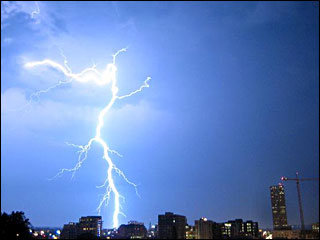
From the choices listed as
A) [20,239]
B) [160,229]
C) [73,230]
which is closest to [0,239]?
[20,239]

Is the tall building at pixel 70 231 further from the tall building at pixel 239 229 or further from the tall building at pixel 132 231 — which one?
the tall building at pixel 239 229

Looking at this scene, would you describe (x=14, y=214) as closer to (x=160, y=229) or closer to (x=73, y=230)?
(x=73, y=230)

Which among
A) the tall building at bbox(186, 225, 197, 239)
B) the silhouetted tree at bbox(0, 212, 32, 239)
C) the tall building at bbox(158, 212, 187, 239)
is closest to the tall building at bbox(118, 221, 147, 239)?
the tall building at bbox(158, 212, 187, 239)

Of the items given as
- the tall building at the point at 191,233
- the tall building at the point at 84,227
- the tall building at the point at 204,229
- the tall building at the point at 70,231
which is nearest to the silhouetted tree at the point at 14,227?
the tall building at the point at 84,227

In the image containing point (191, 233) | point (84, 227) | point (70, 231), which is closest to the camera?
point (84, 227)

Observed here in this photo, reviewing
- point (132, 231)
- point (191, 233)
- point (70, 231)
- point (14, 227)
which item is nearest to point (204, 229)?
A: point (191, 233)

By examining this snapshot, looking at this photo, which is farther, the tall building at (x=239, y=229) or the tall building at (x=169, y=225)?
the tall building at (x=239, y=229)

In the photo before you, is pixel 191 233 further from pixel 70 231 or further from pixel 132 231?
pixel 70 231

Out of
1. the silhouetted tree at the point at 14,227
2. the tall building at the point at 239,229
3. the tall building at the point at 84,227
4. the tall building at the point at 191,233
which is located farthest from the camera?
the tall building at the point at 239,229
